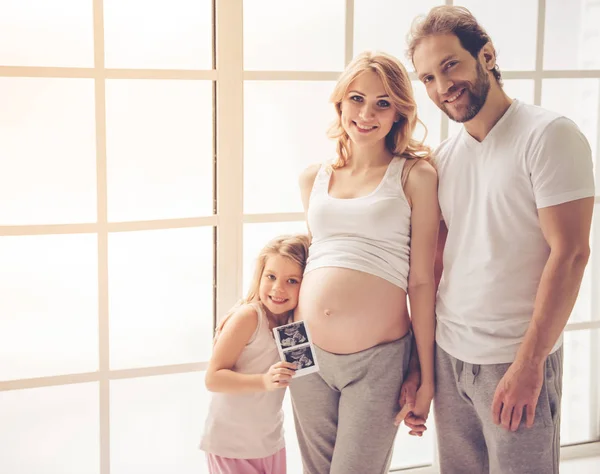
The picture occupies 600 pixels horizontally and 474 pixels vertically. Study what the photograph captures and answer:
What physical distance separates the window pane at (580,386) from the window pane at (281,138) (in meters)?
1.37

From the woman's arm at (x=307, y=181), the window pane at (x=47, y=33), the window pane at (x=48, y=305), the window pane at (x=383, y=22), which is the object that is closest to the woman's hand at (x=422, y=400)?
the woman's arm at (x=307, y=181)

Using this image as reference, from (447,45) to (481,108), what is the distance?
0.62 ft

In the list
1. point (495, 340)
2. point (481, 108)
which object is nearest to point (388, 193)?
point (481, 108)

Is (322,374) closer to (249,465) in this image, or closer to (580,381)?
(249,465)

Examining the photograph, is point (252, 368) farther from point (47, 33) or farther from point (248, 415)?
point (47, 33)

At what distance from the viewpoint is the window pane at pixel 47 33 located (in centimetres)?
232

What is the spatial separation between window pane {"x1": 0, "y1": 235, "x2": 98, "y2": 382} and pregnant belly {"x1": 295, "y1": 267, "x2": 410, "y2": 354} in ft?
2.78

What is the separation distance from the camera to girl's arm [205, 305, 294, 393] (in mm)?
2152

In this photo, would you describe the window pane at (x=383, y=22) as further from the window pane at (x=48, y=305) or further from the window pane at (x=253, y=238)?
the window pane at (x=48, y=305)

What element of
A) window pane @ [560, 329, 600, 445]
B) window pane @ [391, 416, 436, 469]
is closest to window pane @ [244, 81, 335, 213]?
window pane @ [391, 416, 436, 469]

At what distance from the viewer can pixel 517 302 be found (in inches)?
75.4

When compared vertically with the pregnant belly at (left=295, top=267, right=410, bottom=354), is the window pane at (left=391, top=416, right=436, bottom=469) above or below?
below

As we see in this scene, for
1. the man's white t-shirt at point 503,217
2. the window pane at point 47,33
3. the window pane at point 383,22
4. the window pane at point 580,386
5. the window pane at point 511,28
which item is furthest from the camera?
the window pane at point 580,386

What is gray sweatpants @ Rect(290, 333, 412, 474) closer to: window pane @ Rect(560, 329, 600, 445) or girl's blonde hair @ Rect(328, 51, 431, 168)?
girl's blonde hair @ Rect(328, 51, 431, 168)
